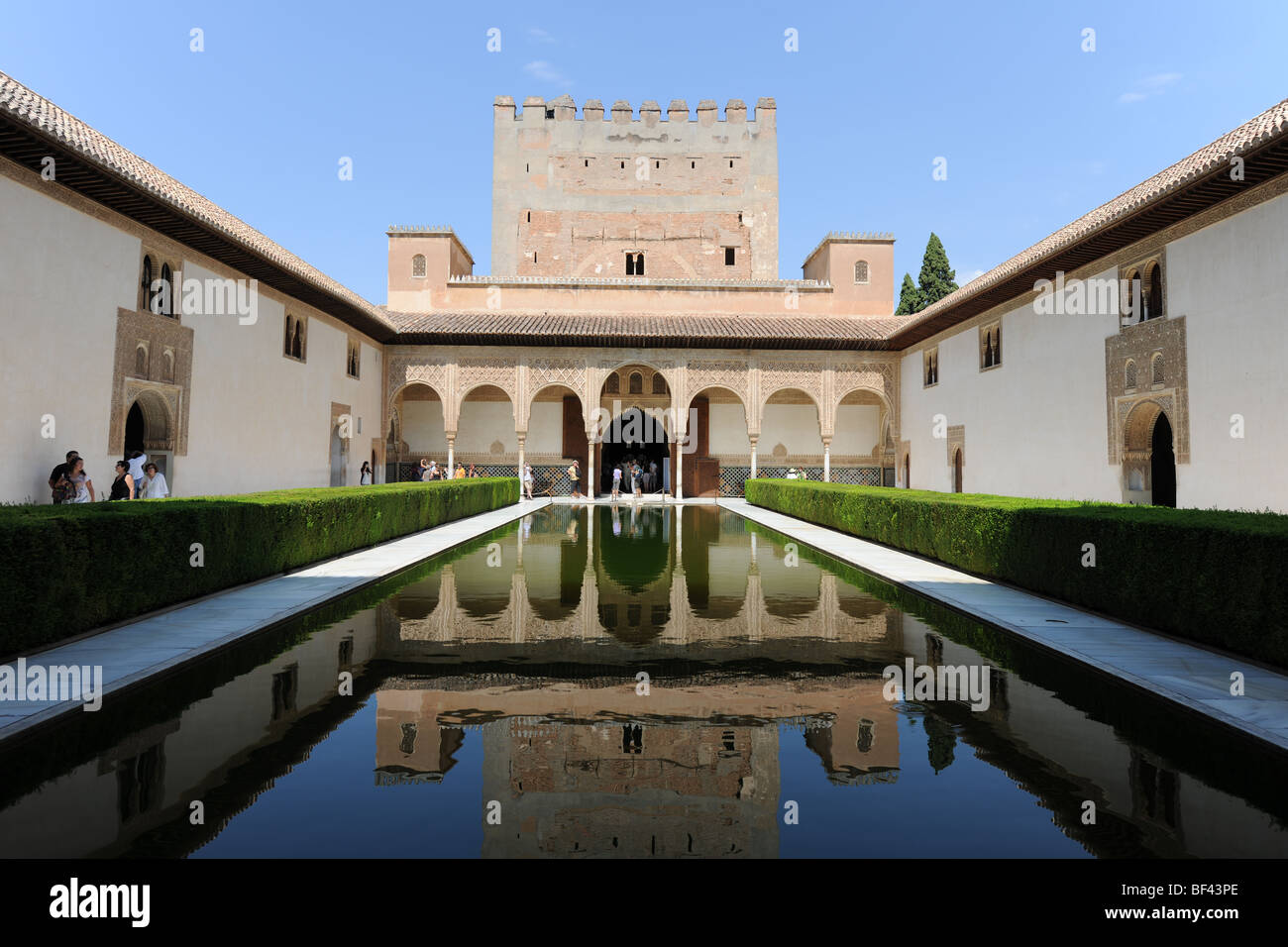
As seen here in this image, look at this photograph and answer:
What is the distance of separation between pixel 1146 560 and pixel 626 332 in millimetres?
18682

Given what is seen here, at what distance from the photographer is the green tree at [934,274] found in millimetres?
36531

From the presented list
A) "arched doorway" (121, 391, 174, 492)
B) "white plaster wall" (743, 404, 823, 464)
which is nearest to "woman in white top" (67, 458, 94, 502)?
"arched doorway" (121, 391, 174, 492)

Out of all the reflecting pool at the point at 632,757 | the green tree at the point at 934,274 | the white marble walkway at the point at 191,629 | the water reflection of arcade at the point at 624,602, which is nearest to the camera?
→ the reflecting pool at the point at 632,757

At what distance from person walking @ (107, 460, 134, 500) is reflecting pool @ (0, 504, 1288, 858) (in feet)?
23.0

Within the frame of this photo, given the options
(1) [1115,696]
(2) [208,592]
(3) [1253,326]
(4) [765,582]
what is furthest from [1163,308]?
(2) [208,592]

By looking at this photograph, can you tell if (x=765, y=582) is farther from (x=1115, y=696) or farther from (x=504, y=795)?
(x=504, y=795)

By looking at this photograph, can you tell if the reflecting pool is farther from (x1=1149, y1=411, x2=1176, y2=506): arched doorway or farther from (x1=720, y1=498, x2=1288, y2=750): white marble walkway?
(x1=1149, y1=411, x2=1176, y2=506): arched doorway

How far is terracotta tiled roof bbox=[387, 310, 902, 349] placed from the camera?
890 inches

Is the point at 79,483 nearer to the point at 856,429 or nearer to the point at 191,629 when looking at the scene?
the point at 191,629

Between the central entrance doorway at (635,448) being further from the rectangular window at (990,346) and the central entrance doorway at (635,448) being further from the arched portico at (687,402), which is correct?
the rectangular window at (990,346)

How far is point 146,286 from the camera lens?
11773 mm

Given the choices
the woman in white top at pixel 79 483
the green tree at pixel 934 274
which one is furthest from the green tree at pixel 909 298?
the woman in white top at pixel 79 483

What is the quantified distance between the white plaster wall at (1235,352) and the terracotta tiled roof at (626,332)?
40.2 ft

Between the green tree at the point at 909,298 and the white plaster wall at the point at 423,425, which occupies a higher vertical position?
the green tree at the point at 909,298
